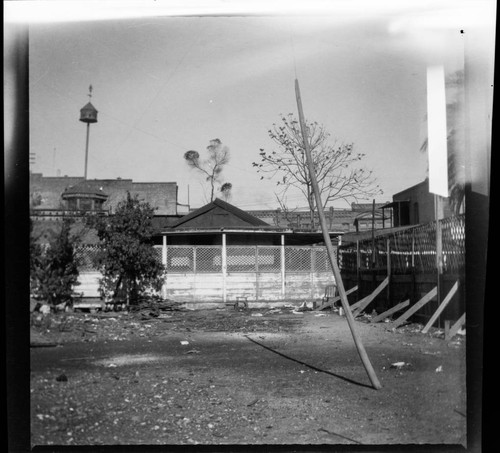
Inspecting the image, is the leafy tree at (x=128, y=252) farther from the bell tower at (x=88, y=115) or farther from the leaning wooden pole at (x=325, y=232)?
the leaning wooden pole at (x=325, y=232)

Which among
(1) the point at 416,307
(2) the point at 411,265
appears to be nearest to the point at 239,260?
(1) the point at 416,307

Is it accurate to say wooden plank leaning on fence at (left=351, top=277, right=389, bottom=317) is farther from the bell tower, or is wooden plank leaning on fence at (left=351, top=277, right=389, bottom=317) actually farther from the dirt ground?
the bell tower

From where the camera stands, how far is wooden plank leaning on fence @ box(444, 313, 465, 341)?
2.96 meters

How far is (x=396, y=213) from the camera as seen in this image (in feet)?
11.9

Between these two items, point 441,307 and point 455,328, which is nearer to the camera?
point 455,328

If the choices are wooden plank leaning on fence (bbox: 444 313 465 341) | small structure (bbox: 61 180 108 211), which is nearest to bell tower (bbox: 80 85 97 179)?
small structure (bbox: 61 180 108 211)

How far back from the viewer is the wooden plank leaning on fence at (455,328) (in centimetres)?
296

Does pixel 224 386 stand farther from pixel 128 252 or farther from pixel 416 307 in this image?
pixel 416 307

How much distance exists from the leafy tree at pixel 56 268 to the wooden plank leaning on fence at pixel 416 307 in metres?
2.41

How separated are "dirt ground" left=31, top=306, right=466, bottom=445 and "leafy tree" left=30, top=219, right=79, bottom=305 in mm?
136

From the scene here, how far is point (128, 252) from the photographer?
3.41 metres

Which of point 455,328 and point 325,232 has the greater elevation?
point 325,232

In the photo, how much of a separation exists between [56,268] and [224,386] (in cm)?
124

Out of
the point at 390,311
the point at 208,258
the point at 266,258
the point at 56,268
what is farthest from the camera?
the point at 390,311
